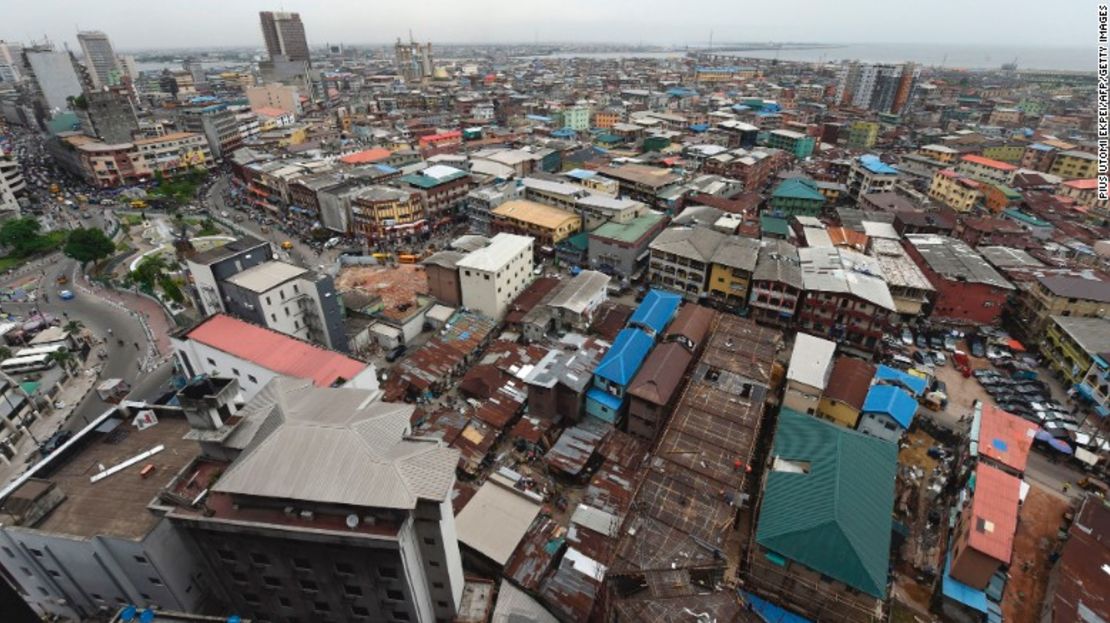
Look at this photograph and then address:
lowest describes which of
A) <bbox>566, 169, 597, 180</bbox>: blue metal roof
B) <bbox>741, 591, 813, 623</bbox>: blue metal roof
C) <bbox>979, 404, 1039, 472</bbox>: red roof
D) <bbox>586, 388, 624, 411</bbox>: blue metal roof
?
<bbox>741, 591, 813, 623</bbox>: blue metal roof

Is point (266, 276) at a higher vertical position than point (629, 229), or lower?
higher

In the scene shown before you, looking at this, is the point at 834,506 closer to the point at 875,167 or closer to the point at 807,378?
the point at 807,378

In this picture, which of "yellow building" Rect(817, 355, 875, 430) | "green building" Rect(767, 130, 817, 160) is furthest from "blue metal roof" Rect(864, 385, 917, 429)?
"green building" Rect(767, 130, 817, 160)

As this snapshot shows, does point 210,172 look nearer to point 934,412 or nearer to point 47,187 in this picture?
point 47,187

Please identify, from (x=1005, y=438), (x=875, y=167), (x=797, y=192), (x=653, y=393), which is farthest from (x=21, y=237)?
(x=875, y=167)

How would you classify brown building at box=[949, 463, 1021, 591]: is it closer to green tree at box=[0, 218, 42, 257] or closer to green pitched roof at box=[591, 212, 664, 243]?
green pitched roof at box=[591, 212, 664, 243]

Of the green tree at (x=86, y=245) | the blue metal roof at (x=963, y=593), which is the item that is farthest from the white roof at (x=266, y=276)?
the blue metal roof at (x=963, y=593)
